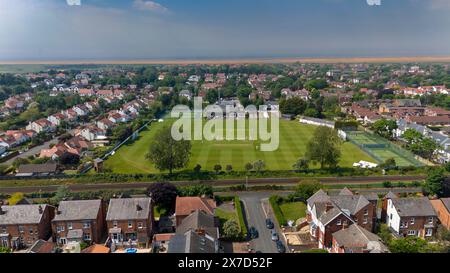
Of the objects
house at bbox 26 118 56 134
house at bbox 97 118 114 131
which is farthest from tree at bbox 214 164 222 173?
house at bbox 26 118 56 134

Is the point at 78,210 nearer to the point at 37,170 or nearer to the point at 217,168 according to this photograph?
the point at 217,168

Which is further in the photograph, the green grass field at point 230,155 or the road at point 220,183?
the green grass field at point 230,155

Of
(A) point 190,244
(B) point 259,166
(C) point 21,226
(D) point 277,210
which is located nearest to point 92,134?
(B) point 259,166

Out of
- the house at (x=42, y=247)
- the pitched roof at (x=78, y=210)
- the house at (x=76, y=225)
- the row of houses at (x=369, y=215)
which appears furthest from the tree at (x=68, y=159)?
the row of houses at (x=369, y=215)

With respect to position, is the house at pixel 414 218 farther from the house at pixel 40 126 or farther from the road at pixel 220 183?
the house at pixel 40 126

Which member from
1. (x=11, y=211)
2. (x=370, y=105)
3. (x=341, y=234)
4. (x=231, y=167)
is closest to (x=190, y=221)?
(x=341, y=234)

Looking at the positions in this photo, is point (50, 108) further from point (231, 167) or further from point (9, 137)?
point (231, 167)
